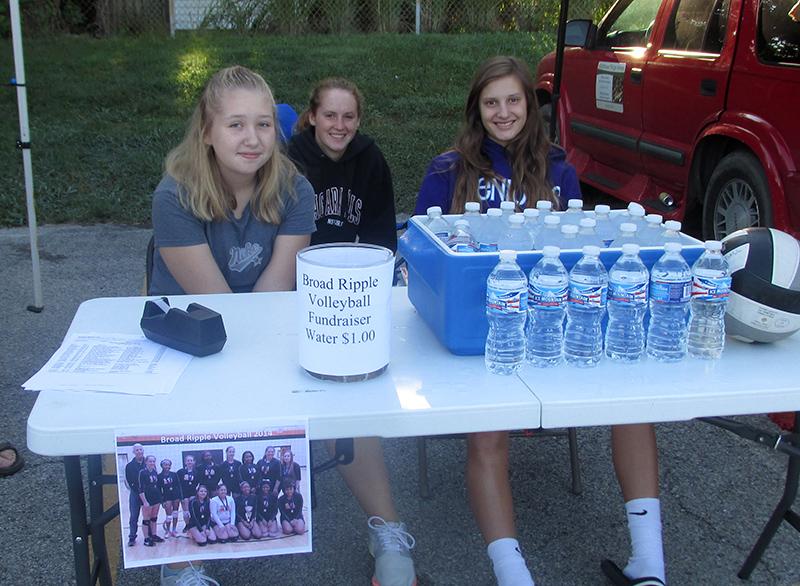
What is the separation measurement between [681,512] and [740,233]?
1.15 meters

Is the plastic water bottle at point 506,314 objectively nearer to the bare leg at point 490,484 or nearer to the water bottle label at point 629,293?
the water bottle label at point 629,293

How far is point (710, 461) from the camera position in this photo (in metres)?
2.67

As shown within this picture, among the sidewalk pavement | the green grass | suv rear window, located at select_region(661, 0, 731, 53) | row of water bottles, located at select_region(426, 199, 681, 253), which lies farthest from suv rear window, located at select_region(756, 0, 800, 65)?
the green grass

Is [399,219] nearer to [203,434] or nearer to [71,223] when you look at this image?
[71,223]

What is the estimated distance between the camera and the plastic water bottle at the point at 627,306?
1.43 meters

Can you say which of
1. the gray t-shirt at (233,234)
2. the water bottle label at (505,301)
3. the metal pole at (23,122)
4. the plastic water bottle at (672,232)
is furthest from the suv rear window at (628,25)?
the water bottle label at (505,301)

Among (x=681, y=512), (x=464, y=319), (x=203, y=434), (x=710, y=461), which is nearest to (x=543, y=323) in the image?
(x=464, y=319)

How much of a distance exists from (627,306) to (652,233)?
1.21 ft

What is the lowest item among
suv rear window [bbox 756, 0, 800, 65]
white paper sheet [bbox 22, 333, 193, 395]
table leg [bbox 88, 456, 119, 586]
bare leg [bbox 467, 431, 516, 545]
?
bare leg [bbox 467, 431, 516, 545]

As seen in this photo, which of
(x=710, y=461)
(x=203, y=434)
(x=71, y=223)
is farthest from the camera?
(x=71, y=223)

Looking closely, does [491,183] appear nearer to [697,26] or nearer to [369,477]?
[369,477]

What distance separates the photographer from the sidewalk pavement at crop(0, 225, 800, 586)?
2.07 meters

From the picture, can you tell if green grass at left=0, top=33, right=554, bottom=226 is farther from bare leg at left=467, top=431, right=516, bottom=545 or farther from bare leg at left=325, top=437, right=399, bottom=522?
bare leg at left=467, top=431, right=516, bottom=545

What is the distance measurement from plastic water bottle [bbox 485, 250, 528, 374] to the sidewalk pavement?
0.91 meters
